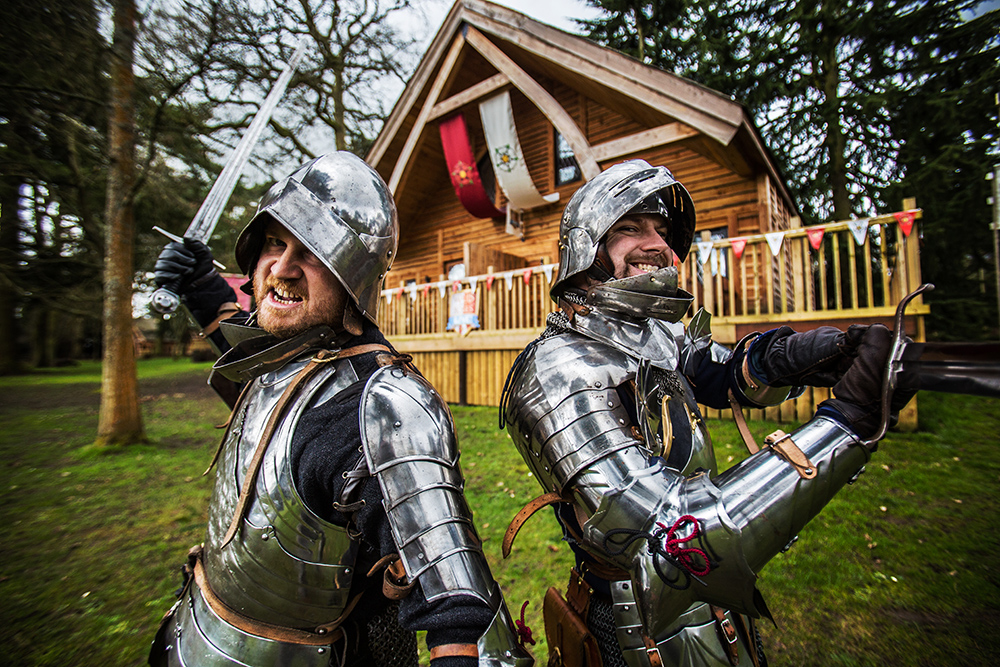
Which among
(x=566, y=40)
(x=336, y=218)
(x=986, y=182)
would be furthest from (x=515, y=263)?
(x=986, y=182)

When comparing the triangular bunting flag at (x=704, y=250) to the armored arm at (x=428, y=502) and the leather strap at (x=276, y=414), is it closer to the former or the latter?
the leather strap at (x=276, y=414)

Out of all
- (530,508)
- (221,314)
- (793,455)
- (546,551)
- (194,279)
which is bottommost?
(546,551)

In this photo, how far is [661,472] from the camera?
1260 millimetres

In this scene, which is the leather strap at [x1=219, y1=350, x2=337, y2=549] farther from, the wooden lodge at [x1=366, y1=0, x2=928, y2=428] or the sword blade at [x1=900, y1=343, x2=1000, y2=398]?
the wooden lodge at [x1=366, y1=0, x2=928, y2=428]

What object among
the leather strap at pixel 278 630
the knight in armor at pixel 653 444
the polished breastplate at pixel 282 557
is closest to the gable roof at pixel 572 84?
the knight in armor at pixel 653 444

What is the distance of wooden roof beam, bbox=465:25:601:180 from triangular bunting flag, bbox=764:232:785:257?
301 cm

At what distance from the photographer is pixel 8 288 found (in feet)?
35.9

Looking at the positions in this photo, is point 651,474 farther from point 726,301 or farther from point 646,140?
point 726,301

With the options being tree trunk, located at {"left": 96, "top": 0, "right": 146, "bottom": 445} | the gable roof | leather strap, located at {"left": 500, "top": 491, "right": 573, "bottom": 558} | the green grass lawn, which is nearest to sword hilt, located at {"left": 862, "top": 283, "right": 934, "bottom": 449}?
leather strap, located at {"left": 500, "top": 491, "right": 573, "bottom": 558}

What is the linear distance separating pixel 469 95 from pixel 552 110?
2.59 m

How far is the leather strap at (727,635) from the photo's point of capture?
1457mm

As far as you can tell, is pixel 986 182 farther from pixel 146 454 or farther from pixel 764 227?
pixel 146 454

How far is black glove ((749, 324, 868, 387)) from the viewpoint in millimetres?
1513

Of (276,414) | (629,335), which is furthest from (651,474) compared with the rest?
(276,414)
